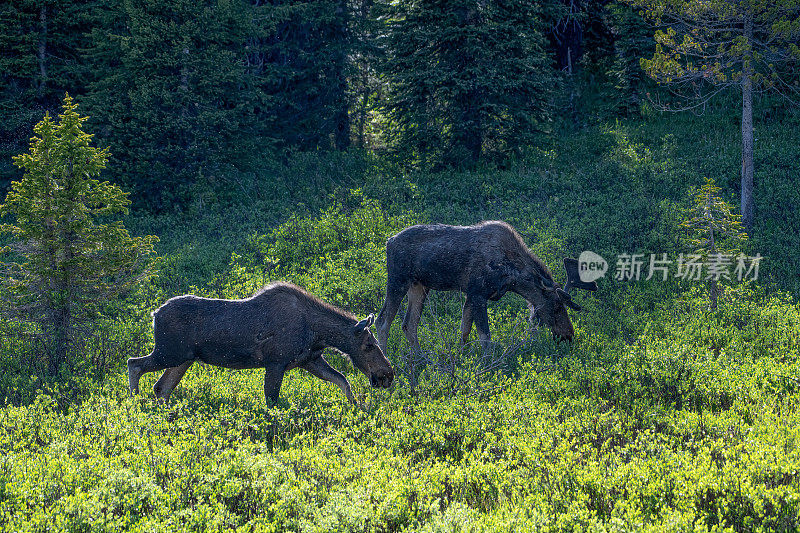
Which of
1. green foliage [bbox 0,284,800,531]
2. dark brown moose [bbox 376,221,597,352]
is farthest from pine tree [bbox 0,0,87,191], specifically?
dark brown moose [bbox 376,221,597,352]

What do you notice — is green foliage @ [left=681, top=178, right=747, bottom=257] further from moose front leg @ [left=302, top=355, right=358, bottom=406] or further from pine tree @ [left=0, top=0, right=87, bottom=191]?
pine tree @ [left=0, top=0, right=87, bottom=191]

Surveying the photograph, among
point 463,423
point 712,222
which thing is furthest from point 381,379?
point 712,222

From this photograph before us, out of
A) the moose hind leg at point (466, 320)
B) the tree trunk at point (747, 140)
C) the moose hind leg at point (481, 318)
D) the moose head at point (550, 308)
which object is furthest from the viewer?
the tree trunk at point (747, 140)

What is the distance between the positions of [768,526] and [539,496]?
1.96m

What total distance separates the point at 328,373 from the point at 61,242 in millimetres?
6128

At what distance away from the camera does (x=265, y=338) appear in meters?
9.21

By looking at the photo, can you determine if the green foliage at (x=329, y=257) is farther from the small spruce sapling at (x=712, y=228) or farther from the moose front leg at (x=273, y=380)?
the small spruce sapling at (x=712, y=228)

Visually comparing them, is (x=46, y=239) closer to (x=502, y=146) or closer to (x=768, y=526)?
(x=768, y=526)

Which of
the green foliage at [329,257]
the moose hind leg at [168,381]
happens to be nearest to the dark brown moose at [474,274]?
the green foliage at [329,257]

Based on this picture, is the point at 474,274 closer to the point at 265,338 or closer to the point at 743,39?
the point at 265,338

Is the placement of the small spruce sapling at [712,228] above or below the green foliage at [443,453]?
above

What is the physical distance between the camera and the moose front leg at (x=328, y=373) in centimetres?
948

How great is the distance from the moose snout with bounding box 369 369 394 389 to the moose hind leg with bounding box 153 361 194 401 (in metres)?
2.83

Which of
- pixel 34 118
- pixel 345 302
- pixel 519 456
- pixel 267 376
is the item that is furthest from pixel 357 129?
pixel 519 456
